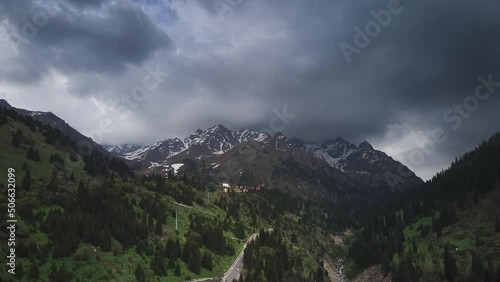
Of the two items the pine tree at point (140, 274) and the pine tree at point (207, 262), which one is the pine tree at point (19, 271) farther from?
the pine tree at point (207, 262)

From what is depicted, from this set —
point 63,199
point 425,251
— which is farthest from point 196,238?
point 425,251

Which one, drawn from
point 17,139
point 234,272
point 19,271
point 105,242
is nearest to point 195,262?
point 234,272

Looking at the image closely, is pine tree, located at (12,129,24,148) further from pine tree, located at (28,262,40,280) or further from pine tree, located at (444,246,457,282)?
pine tree, located at (444,246,457,282)

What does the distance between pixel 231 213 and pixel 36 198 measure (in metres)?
98.6

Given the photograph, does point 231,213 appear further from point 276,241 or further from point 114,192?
point 114,192

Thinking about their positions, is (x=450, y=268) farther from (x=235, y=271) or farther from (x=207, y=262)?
(x=207, y=262)

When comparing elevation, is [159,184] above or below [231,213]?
above

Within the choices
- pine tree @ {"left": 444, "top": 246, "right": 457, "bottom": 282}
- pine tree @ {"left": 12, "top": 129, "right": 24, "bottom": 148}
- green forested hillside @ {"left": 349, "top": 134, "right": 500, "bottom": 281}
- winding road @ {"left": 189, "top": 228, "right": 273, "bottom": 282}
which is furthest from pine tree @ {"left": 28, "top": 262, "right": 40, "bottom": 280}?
pine tree @ {"left": 12, "top": 129, "right": 24, "bottom": 148}

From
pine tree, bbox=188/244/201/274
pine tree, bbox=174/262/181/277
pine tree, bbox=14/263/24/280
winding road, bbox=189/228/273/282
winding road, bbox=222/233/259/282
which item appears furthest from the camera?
winding road, bbox=222/233/259/282

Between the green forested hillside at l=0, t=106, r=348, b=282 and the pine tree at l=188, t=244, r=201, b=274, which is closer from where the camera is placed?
the green forested hillside at l=0, t=106, r=348, b=282

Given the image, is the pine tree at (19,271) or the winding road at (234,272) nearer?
the pine tree at (19,271)

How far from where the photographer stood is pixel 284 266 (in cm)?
14175

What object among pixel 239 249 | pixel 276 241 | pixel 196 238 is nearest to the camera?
pixel 196 238

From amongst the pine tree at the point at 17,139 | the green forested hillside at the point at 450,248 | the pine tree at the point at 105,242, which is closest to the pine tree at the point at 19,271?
the pine tree at the point at 105,242
